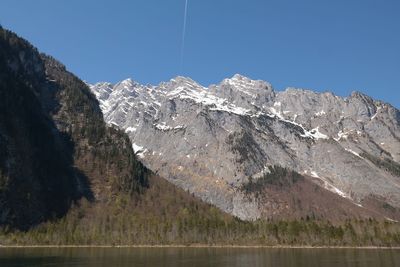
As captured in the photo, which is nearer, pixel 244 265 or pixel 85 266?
pixel 85 266

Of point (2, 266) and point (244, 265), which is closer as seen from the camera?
point (2, 266)

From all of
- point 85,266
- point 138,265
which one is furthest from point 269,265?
point 85,266

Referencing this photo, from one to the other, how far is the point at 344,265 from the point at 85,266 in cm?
6460

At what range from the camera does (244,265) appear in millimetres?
120812

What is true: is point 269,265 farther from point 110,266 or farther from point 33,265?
point 33,265

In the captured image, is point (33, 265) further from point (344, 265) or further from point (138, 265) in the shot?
point (344, 265)

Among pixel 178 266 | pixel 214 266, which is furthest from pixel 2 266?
pixel 214 266

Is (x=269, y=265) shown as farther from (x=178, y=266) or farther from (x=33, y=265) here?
(x=33, y=265)

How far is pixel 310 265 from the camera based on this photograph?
379 ft

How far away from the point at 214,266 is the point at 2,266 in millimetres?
52049

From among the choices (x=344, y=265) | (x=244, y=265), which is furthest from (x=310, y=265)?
(x=244, y=265)

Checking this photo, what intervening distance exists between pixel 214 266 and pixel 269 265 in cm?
1431

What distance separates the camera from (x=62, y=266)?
115 meters

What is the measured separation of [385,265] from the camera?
113625 millimetres
